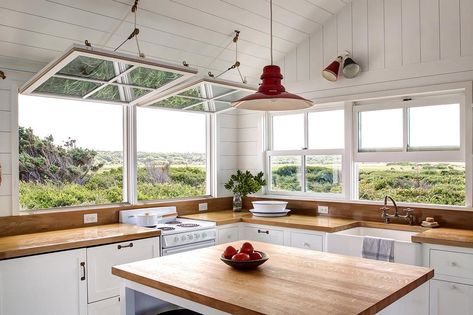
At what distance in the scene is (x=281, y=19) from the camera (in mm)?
4023

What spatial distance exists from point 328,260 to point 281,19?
8.31 feet

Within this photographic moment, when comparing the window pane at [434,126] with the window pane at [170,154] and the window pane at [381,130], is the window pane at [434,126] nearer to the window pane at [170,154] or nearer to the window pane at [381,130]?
the window pane at [381,130]

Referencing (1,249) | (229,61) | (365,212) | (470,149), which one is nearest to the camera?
(1,249)

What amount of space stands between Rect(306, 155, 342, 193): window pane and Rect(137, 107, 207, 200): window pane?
1.26m

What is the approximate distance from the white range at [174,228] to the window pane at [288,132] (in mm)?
1457

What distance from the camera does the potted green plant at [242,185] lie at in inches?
185

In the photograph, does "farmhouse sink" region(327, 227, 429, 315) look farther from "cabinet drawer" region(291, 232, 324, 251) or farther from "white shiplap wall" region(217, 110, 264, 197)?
"white shiplap wall" region(217, 110, 264, 197)

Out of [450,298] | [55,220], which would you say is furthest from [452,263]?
[55,220]

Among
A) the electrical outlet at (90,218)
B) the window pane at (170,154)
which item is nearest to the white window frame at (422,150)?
the window pane at (170,154)

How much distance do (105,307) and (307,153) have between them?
2.63 metres

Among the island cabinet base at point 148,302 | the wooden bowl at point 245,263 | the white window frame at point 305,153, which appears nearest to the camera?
the island cabinet base at point 148,302

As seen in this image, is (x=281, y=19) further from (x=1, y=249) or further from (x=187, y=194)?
(x=1, y=249)

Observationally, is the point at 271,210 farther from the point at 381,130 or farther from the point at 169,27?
the point at 169,27

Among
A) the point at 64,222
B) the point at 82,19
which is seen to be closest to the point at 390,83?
the point at 82,19
